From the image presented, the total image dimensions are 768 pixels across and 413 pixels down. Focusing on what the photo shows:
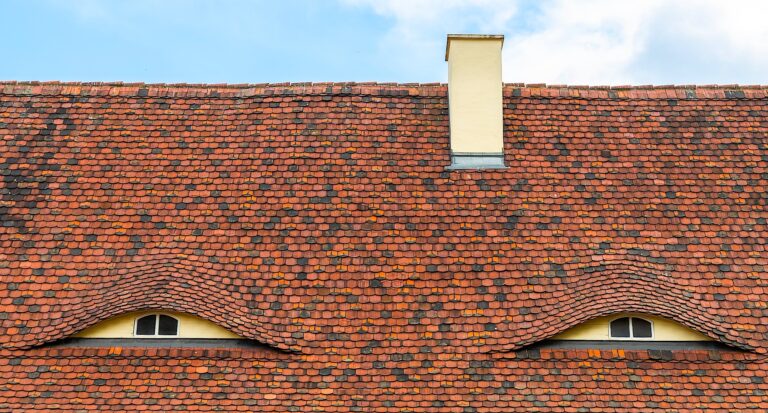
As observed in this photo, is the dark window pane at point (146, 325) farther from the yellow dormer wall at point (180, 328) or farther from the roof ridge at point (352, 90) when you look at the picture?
the roof ridge at point (352, 90)

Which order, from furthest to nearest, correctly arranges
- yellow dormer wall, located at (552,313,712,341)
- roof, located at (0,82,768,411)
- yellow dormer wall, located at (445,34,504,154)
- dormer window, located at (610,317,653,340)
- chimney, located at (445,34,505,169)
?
yellow dormer wall, located at (445,34,504,154), chimney, located at (445,34,505,169), dormer window, located at (610,317,653,340), yellow dormer wall, located at (552,313,712,341), roof, located at (0,82,768,411)

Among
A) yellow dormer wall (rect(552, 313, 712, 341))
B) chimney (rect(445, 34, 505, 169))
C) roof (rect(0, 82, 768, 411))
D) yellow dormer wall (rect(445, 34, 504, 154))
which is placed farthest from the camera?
yellow dormer wall (rect(445, 34, 504, 154))

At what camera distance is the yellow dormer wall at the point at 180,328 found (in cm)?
1243

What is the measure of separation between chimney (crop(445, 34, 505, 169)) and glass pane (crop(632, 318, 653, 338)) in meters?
3.28

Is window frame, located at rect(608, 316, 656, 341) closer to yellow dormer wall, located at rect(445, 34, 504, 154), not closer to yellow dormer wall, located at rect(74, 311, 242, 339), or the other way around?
yellow dormer wall, located at rect(445, 34, 504, 154)

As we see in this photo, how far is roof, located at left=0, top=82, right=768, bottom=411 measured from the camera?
1183cm

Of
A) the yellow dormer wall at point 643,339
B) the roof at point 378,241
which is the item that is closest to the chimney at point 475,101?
the roof at point 378,241

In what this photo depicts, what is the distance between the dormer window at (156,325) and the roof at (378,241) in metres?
0.37

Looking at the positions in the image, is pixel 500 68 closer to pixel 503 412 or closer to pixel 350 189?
pixel 350 189

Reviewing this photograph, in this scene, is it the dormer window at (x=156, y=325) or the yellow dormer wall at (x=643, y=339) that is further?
the dormer window at (x=156, y=325)

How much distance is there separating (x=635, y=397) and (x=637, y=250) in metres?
2.31

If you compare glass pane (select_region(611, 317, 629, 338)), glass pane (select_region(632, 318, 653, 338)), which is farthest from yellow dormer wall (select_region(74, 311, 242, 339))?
glass pane (select_region(632, 318, 653, 338))

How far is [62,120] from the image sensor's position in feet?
50.0

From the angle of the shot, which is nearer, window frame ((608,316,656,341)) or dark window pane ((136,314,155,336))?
window frame ((608,316,656,341))
